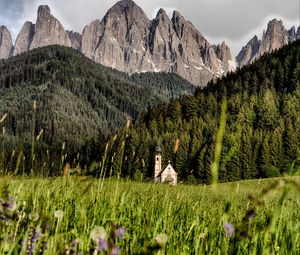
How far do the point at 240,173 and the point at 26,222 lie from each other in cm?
10218

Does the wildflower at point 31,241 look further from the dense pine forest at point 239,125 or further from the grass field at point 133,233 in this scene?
the dense pine forest at point 239,125

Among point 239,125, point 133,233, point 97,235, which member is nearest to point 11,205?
point 97,235

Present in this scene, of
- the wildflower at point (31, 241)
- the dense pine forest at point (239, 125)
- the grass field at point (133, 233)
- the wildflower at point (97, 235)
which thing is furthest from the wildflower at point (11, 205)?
the dense pine forest at point (239, 125)

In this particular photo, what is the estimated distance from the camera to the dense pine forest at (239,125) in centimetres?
10275

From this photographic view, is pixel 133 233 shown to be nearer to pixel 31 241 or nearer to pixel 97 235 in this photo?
pixel 31 241

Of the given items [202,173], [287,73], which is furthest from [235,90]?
[202,173]

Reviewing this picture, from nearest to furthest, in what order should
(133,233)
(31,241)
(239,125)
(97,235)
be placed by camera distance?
1. (97,235)
2. (31,241)
3. (133,233)
4. (239,125)

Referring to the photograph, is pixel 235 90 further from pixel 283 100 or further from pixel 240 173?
pixel 240 173

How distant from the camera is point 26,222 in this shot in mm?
3498

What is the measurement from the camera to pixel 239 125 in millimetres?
95625

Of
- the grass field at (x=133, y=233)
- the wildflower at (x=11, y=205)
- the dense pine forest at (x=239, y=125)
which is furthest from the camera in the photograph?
the dense pine forest at (x=239, y=125)

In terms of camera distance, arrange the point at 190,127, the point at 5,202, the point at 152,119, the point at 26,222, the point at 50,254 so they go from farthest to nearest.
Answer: the point at 152,119 → the point at 190,127 → the point at 26,222 → the point at 5,202 → the point at 50,254

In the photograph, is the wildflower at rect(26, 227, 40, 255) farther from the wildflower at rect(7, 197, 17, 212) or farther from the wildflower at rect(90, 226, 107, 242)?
the wildflower at rect(90, 226, 107, 242)

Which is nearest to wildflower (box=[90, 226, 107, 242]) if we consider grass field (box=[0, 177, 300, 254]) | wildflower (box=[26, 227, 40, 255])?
grass field (box=[0, 177, 300, 254])
